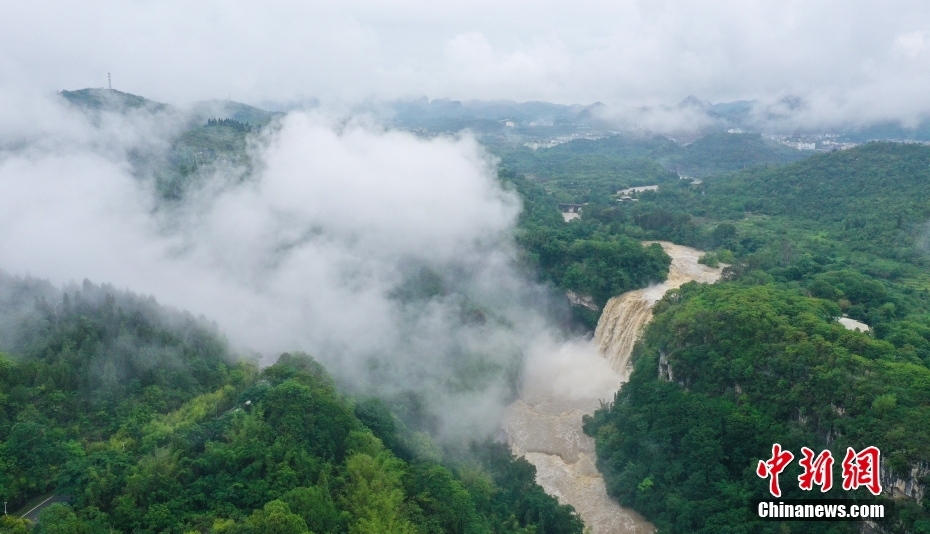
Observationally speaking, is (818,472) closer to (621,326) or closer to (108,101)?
(621,326)

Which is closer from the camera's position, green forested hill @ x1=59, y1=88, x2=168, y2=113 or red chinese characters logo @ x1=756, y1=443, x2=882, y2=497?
red chinese characters logo @ x1=756, y1=443, x2=882, y2=497

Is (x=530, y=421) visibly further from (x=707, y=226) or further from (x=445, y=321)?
(x=707, y=226)

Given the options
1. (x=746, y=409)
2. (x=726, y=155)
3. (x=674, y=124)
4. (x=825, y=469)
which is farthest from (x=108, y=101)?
(x=674, y=124)

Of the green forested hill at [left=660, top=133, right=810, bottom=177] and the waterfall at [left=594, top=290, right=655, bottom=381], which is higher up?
the green forested hill at [left=660, top=133, right=810, bottom=177]

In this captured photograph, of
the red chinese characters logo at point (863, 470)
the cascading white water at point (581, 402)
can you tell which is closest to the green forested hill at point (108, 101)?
the cascading white water at point (581, 402)

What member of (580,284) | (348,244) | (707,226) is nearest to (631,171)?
(707,226)

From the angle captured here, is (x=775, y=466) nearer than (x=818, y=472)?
No

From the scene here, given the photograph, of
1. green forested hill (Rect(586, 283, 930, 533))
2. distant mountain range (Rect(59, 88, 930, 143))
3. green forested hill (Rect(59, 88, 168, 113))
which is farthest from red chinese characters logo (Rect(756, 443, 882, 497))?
distant mountain range (Rect(59, 88, 930, 143))

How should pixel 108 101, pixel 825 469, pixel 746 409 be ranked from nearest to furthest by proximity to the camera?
1. pixel 825 469
2. pixel 746 409
3. pixel 108 101

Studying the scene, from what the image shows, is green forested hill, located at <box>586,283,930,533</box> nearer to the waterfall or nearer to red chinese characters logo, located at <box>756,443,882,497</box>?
red chinese characters logo, located at <box>756,443,882,497</box>
